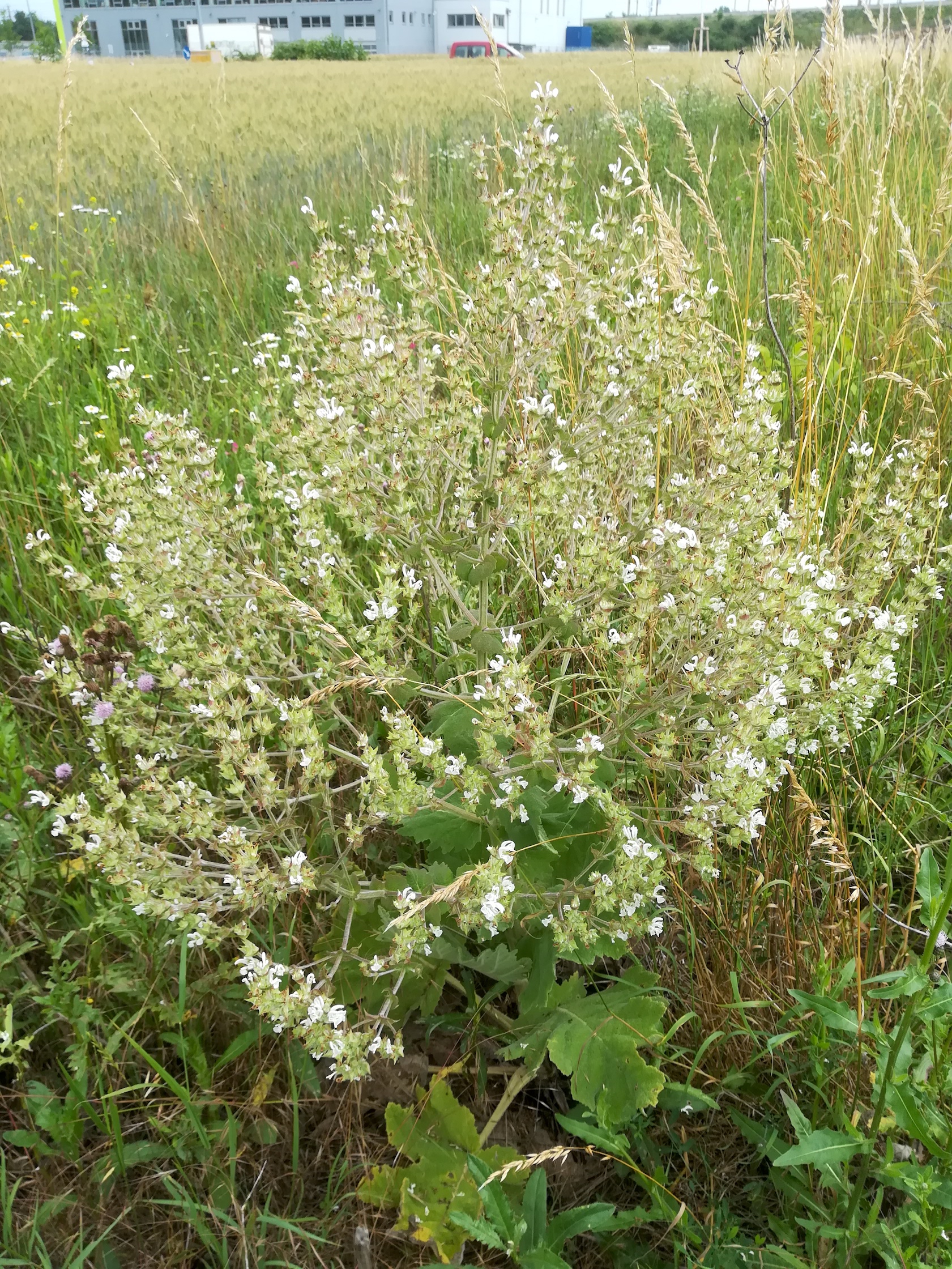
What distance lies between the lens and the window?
84875mm

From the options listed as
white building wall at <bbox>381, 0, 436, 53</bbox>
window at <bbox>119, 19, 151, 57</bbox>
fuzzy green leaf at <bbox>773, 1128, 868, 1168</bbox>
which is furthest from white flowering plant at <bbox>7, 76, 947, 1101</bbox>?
Result: window at <bbox>119, 19, 151, 57</bbox>

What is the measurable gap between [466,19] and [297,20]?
55.1 ft

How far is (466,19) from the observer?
88062 millimetres

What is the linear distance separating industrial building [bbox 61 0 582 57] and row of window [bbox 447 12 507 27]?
0.21 ft

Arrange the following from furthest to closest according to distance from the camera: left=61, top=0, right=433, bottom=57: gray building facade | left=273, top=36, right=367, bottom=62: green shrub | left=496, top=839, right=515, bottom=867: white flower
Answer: left=61, top=0, right=433, bottom=57: gray building facade
left=273, top=36, right=367, bottom=62: green shrub
left=496, top=839, right=515, bottom=867: white flower

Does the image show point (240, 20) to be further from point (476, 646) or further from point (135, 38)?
point (476, 646)

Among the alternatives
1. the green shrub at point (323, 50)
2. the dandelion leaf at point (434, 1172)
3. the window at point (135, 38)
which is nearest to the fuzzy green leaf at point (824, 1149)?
the dandelion leaf at point (434, 1172)

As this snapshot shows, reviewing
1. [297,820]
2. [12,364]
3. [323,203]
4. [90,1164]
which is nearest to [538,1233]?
[90,1164]

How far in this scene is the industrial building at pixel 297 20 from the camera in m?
80.7

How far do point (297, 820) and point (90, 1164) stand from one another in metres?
0.83

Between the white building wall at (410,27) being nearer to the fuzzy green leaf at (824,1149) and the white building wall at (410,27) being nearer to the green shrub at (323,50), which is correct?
the green shrub at (323,50)

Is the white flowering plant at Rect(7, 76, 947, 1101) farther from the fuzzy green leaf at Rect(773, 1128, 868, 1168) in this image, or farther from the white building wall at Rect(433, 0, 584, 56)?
the white building wall at Rect(433, 0, 584, 56)

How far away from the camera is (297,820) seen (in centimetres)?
229

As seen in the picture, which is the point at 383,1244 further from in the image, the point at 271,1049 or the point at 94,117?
the point at 94,117
